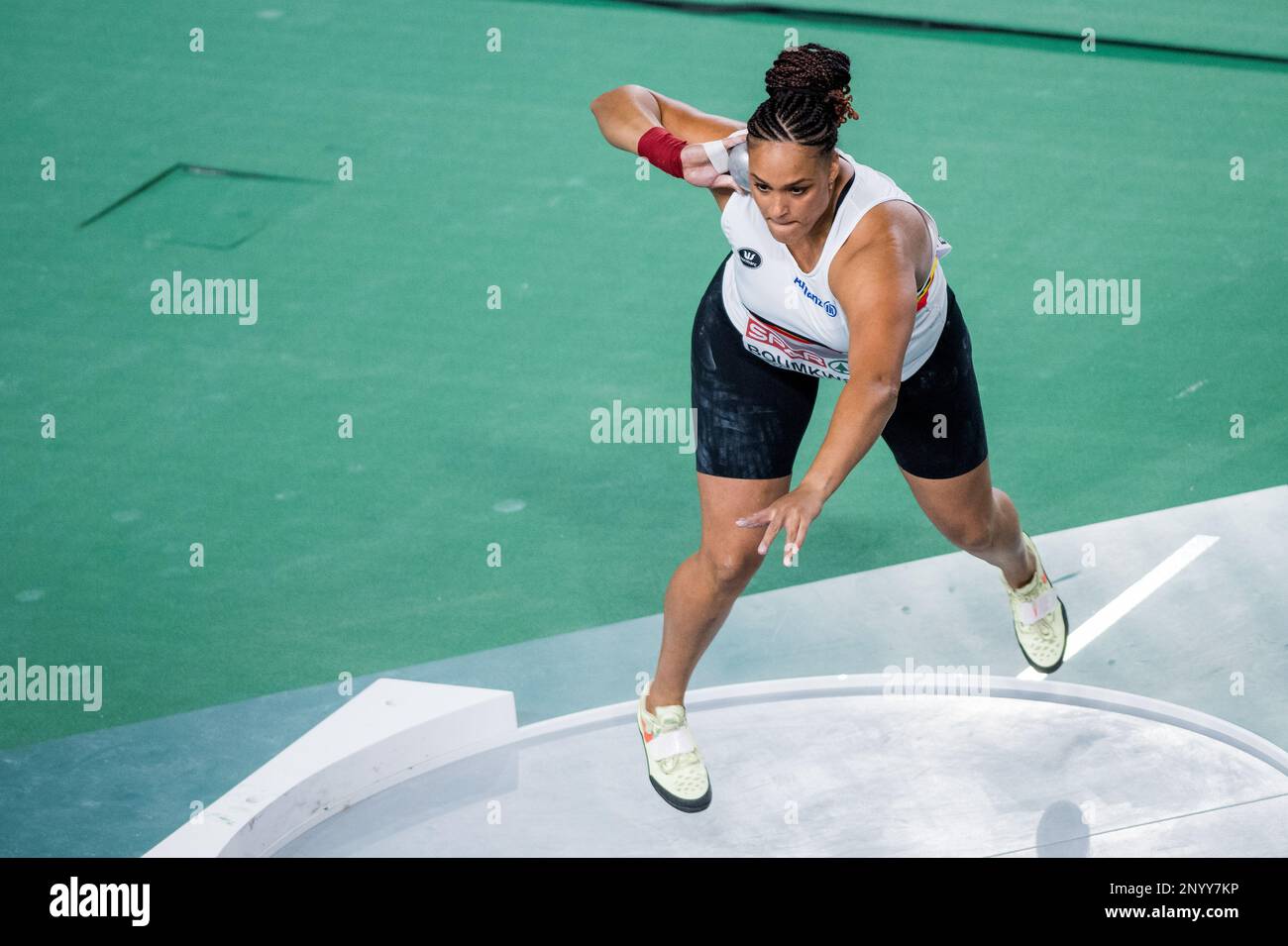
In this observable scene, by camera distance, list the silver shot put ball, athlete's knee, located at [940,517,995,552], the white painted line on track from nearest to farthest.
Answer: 1. the silver shot put ball
2. athlete's knee, located at [940,517,995,552]
3. the white painted line on track

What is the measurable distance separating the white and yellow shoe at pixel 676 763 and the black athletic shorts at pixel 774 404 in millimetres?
682

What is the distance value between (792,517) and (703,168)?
887mm

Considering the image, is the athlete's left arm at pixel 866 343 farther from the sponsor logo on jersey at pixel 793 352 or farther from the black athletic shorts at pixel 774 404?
the black athletic shorts at pixel 774 404

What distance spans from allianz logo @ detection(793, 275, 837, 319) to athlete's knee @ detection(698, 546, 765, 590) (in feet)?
2.02

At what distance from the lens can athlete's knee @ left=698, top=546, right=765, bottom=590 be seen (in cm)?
375

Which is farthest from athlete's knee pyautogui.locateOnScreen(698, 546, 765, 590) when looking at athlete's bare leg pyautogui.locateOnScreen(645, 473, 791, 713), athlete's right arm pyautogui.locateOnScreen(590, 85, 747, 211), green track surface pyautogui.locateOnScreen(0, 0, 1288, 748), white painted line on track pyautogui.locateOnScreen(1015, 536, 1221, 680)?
green track surface pyautogui.locateOnScreen(0, 0, 1288, 748)

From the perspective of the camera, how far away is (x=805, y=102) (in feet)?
10.2

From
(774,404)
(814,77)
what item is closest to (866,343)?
(814,77)

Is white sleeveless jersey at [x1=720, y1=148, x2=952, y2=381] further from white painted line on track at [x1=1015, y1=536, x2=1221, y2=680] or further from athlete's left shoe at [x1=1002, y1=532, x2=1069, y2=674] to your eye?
white painted line on track at [x1=1015, y1=536, x2=1221, y2=680]

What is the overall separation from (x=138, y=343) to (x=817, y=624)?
9.66 feet

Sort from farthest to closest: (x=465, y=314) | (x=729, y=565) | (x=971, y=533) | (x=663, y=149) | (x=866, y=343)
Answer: (x=465, y=314) → (x=971, y=533) → (x=729, y=565) → (x=663, y=149) → (x=866, y=343)

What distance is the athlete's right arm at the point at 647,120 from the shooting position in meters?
3.63

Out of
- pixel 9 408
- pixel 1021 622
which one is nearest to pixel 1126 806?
pixel 1021 622

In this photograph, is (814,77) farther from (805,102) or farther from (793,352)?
(793,352)
